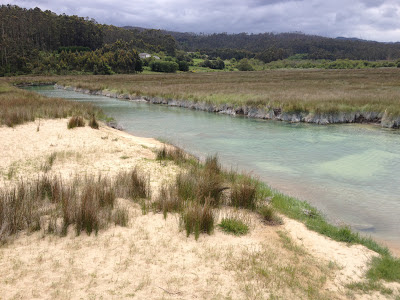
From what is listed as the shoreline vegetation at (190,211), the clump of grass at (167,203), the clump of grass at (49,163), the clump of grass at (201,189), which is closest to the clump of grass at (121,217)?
the shoreline vegetation at (190,211)

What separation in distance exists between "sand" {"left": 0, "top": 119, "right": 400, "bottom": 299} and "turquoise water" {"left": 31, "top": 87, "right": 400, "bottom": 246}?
2351mm

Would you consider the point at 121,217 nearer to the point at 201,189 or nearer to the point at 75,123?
the point at 201,189

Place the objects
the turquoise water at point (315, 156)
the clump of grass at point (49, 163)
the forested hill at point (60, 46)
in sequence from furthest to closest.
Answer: the forested hill at point (60, 46) < the clump of grass at point (49, 163) < the turquoise water at point (315, 156)

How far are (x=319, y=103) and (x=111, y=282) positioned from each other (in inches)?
866

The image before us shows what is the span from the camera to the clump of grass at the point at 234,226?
5.88m

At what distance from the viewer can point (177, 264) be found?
15.7 feet

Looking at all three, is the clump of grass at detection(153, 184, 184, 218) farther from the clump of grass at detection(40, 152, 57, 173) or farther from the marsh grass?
the clump of grass at detection(40, 152, 57, 173)

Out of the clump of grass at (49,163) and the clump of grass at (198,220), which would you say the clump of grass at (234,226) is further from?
the clump of grass at (49,163)

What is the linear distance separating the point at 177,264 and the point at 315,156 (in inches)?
398

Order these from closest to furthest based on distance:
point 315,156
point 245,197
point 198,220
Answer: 1. point 198,220
2. point 245,197
3. point 315,156

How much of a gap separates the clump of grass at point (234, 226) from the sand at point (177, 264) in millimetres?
144

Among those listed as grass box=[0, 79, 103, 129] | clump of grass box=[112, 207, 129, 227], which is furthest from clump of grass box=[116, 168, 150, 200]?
grass box=[0, 79, 103, 129]

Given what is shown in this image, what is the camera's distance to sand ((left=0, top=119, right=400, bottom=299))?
4.14m

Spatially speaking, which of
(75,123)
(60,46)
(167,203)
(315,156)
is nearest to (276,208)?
(167,203)
